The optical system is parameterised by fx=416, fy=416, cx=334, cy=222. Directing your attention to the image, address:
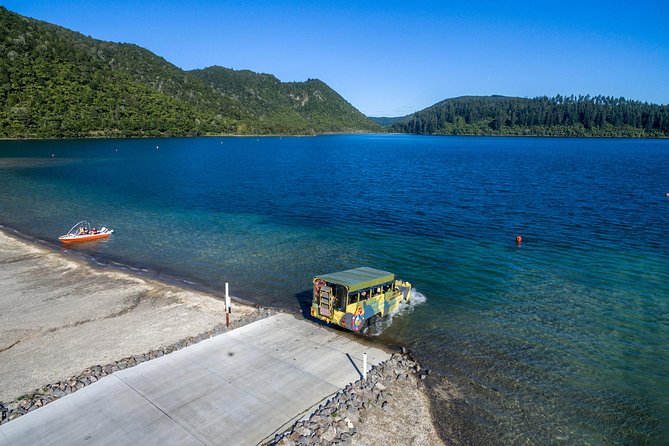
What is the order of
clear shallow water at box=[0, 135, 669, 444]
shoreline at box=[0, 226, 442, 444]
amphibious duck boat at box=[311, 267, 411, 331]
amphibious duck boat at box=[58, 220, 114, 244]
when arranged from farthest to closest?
1. amphibious duck boat at box=[58, 220, 114, 244]
2. amphibious duck boat at box=[311, 267, 411, 331]
3. clear shallow water at box=[0, 135, 669, 444]
4. shoreline at box=[0, 226, 442, 444]

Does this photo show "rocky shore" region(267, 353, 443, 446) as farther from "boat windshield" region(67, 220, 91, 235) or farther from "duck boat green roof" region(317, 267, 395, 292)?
"boat windshield" region(67, 220, 91, 235)

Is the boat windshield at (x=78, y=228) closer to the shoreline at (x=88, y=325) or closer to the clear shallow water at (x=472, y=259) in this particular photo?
the clear shallow water at (x=472, y=259)

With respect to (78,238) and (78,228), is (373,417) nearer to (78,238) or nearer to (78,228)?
(78,238)

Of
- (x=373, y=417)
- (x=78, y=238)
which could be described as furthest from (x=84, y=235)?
(x=373, y=417)

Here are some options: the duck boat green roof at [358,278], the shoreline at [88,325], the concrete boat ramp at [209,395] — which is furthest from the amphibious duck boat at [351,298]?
the shoreline at [88,325]

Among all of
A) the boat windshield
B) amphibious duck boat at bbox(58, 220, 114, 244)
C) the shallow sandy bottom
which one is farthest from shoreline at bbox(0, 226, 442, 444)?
the boat windshield
